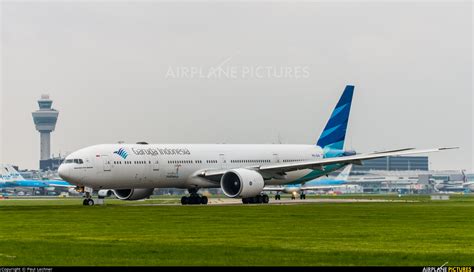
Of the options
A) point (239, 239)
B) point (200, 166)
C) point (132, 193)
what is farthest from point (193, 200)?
point (239, 239)

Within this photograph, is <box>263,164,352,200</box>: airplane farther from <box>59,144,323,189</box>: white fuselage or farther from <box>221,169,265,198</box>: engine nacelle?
<box>221,169,265,198</box>: engine nacelle

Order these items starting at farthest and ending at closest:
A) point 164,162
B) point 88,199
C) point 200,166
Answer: point 200,166 < point 164,162 < point 88,199

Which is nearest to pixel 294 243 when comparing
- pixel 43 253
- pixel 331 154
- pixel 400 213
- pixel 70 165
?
pixel 43 253

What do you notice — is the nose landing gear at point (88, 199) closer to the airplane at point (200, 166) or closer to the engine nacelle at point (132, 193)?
the airplane at point (200, 166)

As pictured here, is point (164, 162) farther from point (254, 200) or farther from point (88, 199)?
point (254, 200)

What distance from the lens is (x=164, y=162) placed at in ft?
230

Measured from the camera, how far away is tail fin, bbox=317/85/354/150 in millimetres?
83125

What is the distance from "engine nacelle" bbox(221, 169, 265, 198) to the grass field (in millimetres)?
19114

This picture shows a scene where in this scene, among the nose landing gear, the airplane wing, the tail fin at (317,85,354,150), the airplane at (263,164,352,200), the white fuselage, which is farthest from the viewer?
the airplane at (263,164,352,200)

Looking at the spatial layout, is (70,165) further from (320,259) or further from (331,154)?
(320,259)

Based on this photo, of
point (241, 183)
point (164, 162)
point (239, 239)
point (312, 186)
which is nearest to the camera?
point (239, 239)

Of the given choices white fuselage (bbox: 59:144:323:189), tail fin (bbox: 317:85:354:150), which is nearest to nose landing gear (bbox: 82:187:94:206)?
white fuselage (bbox: 59:144:323:189)

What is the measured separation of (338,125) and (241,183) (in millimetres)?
16937

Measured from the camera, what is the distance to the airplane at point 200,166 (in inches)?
2616
